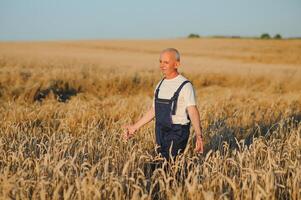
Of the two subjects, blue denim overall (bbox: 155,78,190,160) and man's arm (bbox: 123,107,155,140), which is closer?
blue denim overall (bbox: 155,78,190,160)

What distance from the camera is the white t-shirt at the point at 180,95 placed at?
4.05 m

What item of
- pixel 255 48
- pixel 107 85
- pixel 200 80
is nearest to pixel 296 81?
pixel 200 80

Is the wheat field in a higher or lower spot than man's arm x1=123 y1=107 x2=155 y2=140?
lower

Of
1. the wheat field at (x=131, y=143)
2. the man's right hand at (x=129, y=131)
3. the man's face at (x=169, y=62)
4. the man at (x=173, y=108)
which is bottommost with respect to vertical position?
the wheat field at (x=131, y=143)

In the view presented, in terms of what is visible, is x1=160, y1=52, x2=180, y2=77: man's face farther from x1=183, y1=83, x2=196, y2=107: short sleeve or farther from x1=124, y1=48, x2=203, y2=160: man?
x1=183, y1=83, x2=196, y2=107: short sleeve

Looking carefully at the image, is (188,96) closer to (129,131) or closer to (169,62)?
(169,62)

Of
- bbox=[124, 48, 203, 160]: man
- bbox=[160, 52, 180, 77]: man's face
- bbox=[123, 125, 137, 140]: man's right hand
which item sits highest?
bbox=[160, 52, 180, 77]: man's face

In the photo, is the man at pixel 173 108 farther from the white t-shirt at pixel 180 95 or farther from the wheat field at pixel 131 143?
the wheat field at pixel 131 143

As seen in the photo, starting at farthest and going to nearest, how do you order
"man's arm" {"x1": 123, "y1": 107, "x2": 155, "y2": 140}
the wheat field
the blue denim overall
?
"man's arm" {"x1": 123, "y1": 107, "x2": 155, "y2": 140} → the blue denim overall → the wheat field

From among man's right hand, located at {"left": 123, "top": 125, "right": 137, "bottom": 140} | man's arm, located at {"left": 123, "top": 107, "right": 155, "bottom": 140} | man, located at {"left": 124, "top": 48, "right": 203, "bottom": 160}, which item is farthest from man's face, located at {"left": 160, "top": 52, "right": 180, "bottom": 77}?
man's right hand, located at {"left": 123, "top": 125, "right": 137, "bottom": 140}

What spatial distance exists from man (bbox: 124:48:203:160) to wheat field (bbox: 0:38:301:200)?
0.64ft

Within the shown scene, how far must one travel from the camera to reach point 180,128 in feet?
13.8

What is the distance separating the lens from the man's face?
160 inches

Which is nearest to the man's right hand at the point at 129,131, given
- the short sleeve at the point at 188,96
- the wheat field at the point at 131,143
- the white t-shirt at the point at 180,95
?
the wheat field at the point at 131,143
